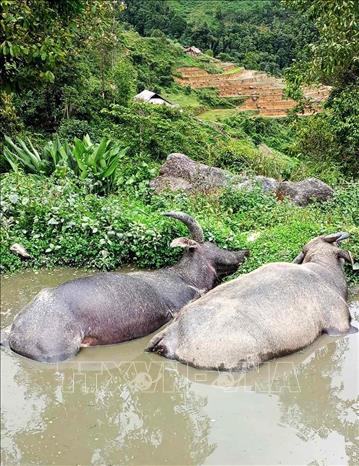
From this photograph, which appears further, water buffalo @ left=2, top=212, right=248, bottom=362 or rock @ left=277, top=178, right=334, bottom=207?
rock @ left=277, top=178, right=334, bottom=207

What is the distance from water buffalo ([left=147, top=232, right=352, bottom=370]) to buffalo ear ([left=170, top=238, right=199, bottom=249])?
110cm

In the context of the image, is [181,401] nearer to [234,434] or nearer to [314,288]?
[234,434]

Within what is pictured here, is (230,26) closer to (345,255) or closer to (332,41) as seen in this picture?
(332,41)

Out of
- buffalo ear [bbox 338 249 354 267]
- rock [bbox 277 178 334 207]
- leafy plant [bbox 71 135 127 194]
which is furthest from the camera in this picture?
rock [bbox 277 178 334 207]

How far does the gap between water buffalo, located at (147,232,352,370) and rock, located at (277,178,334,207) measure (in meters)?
4.00

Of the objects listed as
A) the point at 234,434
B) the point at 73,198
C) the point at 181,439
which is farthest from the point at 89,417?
the point at 73,198

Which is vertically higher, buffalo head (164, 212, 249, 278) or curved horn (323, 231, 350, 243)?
curved horn (323, 231, 350, 243)

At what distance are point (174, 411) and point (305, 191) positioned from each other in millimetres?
6774

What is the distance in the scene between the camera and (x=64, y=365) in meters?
5.02

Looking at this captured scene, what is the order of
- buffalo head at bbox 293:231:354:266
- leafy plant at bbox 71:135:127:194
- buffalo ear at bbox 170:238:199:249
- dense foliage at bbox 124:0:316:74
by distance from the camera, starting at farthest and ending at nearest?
dense foliage at bbox 124:0:316:74
leafy plant at bbox 71:135:127:194
buffalo head at bbox 293:231:354:266
buffalo ear at bbox 170:238:199:249

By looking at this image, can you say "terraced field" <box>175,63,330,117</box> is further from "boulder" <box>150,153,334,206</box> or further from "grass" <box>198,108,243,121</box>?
"boulder" <box>150,153,334,206</box>

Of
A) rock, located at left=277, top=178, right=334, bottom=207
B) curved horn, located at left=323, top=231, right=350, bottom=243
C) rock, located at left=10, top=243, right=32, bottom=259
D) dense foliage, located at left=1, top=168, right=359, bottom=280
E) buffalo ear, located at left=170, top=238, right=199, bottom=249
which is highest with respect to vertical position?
curved horn, located at left=323, top=231, right=350, bottom=243

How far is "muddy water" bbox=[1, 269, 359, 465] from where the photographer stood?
4020 mm

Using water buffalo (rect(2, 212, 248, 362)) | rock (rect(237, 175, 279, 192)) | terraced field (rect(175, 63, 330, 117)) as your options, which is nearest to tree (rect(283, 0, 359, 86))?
rock (rect(237, 175, 279, 192))
